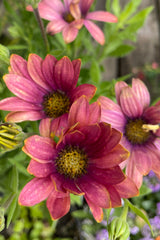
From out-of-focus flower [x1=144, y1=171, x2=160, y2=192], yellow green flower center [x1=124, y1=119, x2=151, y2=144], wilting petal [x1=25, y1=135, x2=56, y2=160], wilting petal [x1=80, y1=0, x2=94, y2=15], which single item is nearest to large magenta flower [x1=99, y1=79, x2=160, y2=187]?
yellow green flower center [x1=124, y1=119, x2=151, y2=144]

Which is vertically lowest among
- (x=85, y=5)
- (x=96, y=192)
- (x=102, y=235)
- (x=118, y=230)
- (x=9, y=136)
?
(x=102, y=235)

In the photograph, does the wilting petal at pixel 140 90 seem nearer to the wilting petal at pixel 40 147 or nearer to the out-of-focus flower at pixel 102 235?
the wilting petal at pixel 40 147

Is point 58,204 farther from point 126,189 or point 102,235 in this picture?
point 102,235

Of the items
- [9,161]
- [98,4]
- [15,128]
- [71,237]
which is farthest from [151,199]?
[98,4]

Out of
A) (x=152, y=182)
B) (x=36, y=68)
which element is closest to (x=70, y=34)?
(x=36, y=68)

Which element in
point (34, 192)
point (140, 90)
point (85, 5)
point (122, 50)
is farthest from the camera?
point (122, 50)

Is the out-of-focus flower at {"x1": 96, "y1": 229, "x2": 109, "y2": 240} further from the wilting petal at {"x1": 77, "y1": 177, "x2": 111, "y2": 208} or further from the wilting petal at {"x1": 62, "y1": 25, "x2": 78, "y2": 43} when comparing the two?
the wilting petal at {"x1": 62, "y1": 25, "x2": 78, "y2": 43}
